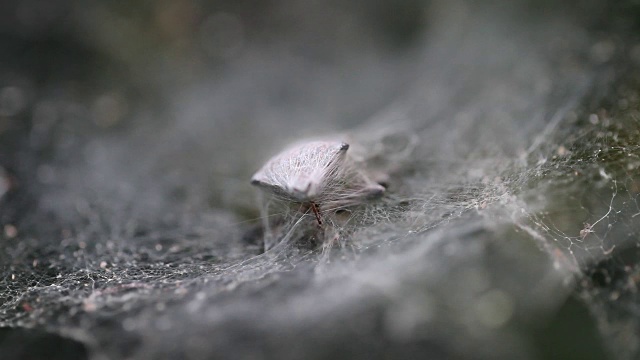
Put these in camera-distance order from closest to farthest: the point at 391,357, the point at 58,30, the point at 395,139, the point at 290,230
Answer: the point at 290,230
the point at 391,357
the point at 395,139
the point at 58,30

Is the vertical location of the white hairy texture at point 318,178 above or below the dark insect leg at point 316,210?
above

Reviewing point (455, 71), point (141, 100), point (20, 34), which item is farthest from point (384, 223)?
point (20, 34)

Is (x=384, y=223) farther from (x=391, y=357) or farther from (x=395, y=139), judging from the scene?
(x=395, y=139)

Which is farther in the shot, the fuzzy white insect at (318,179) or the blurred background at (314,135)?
the blurred background at (314,135)

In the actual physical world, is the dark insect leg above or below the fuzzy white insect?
below

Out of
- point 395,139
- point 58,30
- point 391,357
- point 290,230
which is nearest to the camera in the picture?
point 290,230

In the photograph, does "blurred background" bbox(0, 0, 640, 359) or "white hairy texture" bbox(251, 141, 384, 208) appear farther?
"blurred background" bbox(0, 0, 640, 359)
